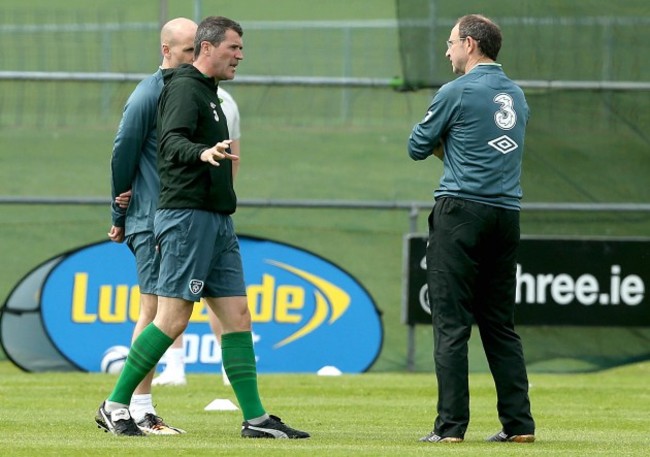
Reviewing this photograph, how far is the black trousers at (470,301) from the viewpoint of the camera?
6.91m

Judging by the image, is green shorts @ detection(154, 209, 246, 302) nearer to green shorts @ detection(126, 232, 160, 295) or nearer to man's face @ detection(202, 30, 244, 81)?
green shorts @ detection(126, 232, 160, 295)

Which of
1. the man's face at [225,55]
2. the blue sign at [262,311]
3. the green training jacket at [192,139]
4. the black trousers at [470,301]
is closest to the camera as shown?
the green training jacket at [192,139]

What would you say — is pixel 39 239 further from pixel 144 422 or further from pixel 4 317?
pixel 144 422

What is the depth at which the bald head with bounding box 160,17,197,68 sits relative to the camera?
755 cm

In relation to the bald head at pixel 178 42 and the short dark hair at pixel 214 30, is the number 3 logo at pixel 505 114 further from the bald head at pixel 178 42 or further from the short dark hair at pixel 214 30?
the bald head at pixel 178 42

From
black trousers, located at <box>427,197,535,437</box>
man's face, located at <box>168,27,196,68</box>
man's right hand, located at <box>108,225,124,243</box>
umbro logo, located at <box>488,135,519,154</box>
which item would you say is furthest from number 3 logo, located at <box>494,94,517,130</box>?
man's right hand, located at <box>108,225,124,243</box>

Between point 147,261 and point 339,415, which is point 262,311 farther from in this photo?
point 147,261

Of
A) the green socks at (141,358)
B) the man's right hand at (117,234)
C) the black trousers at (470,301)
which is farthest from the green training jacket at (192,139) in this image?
the black trousers at (470,301)

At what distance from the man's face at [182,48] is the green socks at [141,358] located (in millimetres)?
1540

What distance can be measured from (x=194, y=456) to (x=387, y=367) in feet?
18.3

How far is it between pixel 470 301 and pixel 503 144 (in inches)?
30.0

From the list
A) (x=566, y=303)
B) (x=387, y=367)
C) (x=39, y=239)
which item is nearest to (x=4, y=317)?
(x=39, y=239)

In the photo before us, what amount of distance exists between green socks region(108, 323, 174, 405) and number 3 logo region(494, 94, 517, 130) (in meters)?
1.85

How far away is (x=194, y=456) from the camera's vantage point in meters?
6.15
